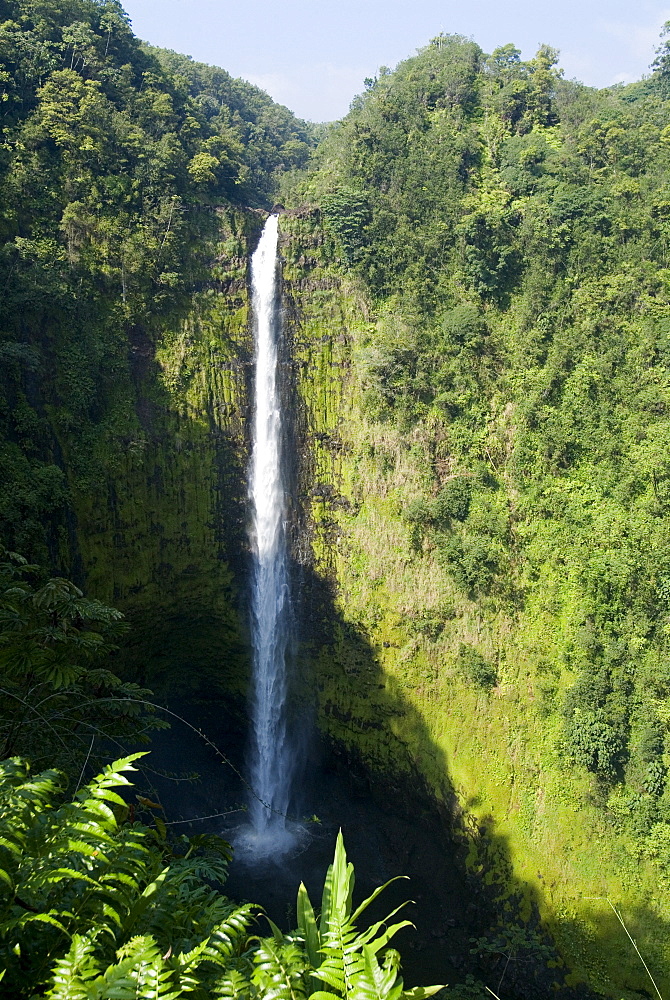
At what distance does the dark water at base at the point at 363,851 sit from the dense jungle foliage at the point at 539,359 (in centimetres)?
392

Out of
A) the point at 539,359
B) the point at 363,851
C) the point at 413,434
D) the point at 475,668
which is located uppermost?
the point at 539,359

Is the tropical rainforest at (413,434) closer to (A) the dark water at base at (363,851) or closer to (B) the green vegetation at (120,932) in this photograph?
(A) the dark water at base at (363,851)

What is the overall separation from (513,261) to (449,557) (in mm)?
9385

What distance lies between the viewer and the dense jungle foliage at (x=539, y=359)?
16.0 metres

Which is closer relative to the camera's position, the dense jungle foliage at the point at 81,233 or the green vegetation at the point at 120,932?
the green vegetation at the point at 120,932

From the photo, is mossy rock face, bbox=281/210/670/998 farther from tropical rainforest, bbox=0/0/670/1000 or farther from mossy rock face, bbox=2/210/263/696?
mossy rock face, bbox=2/210/263/696

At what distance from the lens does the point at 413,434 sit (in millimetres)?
19281

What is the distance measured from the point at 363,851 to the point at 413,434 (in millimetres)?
11274

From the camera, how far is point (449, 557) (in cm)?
1805

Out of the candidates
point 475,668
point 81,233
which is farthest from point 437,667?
point 81,233

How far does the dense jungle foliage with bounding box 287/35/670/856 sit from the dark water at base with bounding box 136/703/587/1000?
3.92 metres

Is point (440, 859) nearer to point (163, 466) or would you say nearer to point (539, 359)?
point (163, 466)

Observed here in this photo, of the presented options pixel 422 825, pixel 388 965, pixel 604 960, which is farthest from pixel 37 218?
pixel 604 960

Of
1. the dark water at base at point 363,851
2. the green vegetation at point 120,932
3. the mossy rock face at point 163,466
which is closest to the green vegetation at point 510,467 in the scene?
the dark water at base at point 363,851
